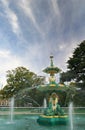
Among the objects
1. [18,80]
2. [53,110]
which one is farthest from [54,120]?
[18,80]

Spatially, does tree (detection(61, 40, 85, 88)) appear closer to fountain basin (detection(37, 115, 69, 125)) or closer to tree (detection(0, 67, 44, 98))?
tree (detection(0, 67, 44, 98))

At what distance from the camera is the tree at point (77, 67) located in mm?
36219

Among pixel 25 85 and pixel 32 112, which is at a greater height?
pixel 25 85

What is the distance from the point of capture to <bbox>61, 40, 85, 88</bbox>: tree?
1426 inches

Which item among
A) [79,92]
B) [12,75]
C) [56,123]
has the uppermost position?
[12,75]

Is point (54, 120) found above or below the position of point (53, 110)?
below

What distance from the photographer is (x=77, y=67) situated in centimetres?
3684

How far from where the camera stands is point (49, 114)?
15.8 meters

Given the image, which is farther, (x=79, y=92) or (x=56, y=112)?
(x=79, y=92)

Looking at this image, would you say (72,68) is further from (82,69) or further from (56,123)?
(56,123)

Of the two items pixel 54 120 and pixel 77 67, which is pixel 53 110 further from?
pixel 77 67

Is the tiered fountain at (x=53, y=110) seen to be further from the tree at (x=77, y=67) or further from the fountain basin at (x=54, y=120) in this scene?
the tree at (x=77, y=67)

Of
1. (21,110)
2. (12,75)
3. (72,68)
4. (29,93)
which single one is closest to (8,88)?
(12,75)

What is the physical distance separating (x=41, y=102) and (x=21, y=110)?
33.9 ft
